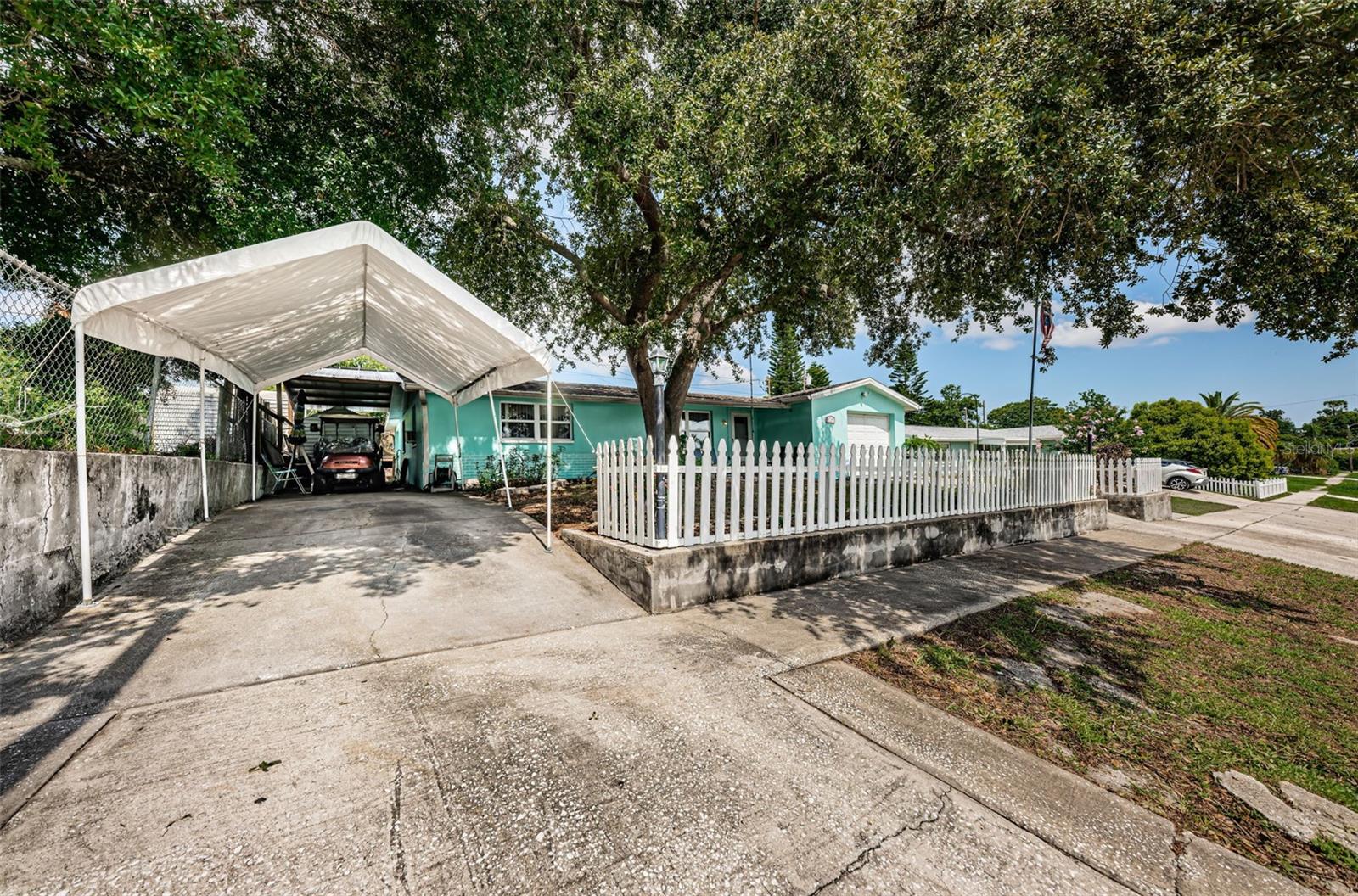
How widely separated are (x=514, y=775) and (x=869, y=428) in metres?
18.9

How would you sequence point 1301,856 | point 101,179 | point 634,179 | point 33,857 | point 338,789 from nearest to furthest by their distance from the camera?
point 33,857, point 1301,856, point 338,789, point 101,179, point 634,179

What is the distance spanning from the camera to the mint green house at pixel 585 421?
12688 mm

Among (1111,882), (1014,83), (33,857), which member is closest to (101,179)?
(33,857)

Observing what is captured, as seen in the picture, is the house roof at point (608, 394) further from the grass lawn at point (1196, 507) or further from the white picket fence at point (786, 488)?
the grass lawn at point (1196, 507)

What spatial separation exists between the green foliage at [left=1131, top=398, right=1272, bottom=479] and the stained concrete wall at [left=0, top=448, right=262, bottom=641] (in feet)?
97.8

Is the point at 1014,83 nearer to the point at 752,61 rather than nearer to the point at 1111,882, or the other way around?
the point at 752,61

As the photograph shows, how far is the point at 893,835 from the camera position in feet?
5.86

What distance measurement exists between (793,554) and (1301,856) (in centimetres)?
329

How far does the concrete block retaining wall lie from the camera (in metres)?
4.21

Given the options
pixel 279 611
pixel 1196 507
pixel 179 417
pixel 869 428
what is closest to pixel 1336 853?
pixel 279 611

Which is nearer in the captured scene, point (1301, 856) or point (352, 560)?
point (1301, 856)

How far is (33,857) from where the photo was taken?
1596mm

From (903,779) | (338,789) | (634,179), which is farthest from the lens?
(634,179)

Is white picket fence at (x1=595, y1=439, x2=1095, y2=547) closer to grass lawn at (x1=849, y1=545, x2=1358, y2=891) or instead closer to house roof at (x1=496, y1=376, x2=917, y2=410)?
grass lawn at (x1=849, y1=545, x2=1358, y2=891)
